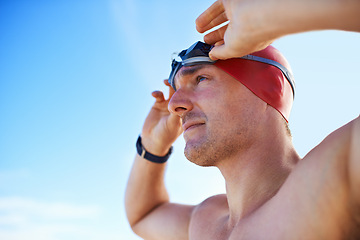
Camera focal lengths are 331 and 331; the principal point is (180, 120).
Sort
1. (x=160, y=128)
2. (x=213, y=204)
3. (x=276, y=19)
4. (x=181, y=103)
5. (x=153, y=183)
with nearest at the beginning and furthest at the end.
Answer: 1. (x=276, y=19)
2. (x=181, y=103)
3. (x=213, y=204)
4. (x=160, y=128)
5. (x=153, y=183)

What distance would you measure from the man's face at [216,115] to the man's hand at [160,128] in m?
0.93

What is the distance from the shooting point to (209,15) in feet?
6.48

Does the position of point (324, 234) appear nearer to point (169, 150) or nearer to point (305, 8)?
point (305, 8)

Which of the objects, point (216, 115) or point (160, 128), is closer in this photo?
point (216, 115)

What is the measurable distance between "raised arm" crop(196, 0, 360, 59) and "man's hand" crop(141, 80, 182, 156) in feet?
5.99

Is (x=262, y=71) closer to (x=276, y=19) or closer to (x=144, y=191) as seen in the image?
(x=276, y=19)

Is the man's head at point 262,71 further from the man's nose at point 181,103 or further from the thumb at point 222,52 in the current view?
the thumb at point 222,52

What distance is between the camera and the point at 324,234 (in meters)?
1.64

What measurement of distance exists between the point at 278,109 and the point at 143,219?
2012 millimetres

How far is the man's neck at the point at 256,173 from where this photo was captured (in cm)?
223

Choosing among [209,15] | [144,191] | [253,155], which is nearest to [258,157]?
[253,155]

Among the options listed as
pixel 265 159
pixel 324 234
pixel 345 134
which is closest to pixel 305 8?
pixel 345 134

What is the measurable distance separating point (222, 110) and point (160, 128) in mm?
1271

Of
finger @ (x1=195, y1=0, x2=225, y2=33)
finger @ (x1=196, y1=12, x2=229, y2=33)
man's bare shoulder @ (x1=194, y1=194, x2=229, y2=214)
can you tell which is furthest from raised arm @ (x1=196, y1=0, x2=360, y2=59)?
man's bare shoulder @ (x1=194, y1=194, x2=229, y2=214)
